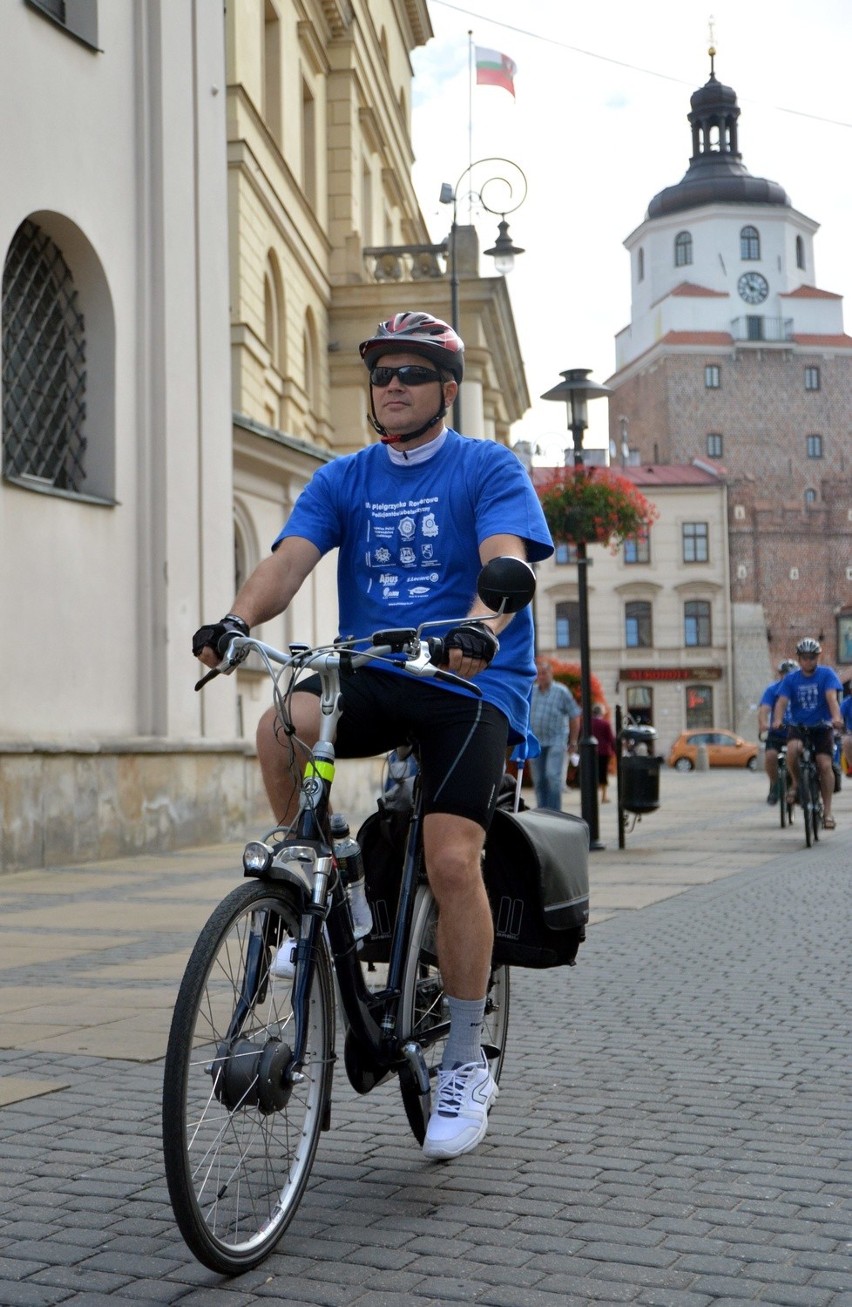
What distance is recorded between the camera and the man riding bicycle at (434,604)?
3957mm

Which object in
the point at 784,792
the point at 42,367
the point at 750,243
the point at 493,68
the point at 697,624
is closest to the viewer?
the point at 42,367

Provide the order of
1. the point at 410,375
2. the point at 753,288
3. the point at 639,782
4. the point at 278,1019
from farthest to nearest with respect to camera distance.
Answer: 1. the point at 753,288
2. the point at 639,782
3. the point at 410,375
4. the point at 278,1019

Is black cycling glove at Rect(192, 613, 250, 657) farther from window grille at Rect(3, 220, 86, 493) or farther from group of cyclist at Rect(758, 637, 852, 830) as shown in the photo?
group of cyclist at Rect(758, 637, 852, 830)

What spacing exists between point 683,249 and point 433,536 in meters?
94.6

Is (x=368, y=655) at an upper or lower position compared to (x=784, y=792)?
upper

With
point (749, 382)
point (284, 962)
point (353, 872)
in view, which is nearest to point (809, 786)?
point (353, 872)

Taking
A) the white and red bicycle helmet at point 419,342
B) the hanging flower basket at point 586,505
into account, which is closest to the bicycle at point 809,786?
the hanging flower basket at point 586,505

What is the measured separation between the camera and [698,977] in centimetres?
746

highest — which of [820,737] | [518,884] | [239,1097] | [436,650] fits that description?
[436,650]

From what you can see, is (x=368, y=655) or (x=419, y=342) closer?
(x=368, y=655)

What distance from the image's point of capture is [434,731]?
3.99 meters

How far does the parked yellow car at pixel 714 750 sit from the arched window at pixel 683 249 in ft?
132

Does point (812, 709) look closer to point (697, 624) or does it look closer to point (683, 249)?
point (697, 624)

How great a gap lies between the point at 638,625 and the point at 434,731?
242ft
